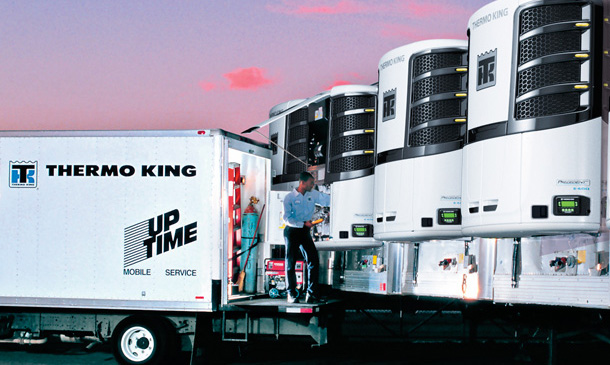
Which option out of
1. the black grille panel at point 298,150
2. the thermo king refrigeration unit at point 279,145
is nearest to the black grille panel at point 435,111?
the black grille panel at point 298,150

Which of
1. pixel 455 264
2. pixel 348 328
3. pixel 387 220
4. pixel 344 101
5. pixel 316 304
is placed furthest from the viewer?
pixel 348 328

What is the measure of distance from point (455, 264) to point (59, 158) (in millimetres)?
5753

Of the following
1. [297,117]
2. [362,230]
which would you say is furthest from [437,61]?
[297,117]

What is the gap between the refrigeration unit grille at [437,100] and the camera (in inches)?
420

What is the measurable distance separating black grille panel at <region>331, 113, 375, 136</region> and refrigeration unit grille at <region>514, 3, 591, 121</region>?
13.3ft

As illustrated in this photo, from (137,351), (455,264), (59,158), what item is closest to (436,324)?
(455,264)

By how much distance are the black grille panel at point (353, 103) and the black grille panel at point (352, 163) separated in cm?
72

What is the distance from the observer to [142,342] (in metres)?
12.4

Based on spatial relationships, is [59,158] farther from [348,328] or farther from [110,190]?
[348,328]

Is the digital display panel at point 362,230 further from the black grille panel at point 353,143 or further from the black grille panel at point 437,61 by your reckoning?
the black grille panel at point 437,61

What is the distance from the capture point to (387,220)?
1147cm

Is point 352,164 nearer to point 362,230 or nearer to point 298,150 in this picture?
point 362,230

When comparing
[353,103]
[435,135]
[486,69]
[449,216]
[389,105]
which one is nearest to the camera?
[486,69]

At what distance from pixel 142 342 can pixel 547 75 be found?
6.66 m
